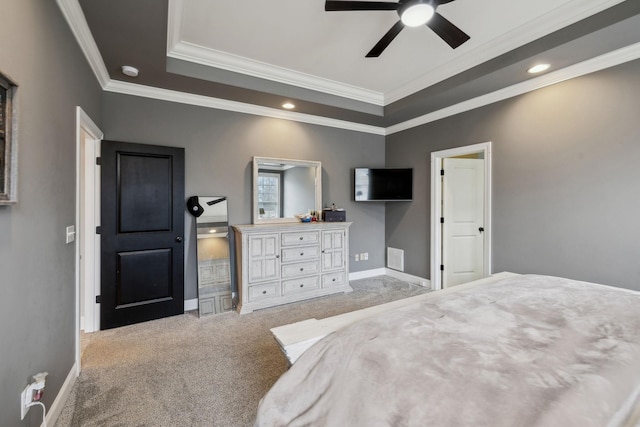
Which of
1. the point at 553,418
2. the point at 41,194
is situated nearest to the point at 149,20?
the point at 41,194

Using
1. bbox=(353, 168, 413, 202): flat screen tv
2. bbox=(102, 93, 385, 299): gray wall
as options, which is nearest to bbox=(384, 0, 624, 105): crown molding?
bbox=(353, 168, 413, 202): flat screen tv

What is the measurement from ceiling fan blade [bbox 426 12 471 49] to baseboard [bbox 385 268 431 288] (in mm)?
3207

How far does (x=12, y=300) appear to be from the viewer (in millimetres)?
1264

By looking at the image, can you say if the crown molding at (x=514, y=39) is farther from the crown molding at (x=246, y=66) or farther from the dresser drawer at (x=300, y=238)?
the dresser drawer at (x=300, y=238)

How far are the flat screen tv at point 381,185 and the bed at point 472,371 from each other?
10.4 feet

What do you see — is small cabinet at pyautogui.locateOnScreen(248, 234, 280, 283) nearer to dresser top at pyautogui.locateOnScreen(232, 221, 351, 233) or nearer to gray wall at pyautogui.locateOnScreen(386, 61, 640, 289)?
dresser top at pyautogui.locateOnScreen(232, 221, 351, 233)

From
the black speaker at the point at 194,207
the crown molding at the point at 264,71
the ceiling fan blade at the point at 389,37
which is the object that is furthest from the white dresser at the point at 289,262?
the ceiling fan blade at the point at 389,37

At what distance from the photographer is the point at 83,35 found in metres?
2.12

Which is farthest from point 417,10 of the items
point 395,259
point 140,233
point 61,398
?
point 395,259

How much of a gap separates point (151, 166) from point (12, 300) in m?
2.15

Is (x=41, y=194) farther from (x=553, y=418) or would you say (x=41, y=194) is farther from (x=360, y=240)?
(x=360, y=240)

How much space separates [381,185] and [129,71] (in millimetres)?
3569

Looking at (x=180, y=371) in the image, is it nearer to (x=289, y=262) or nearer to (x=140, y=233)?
(x=140, y=233)

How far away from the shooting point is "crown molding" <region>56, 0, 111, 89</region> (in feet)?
5.97
